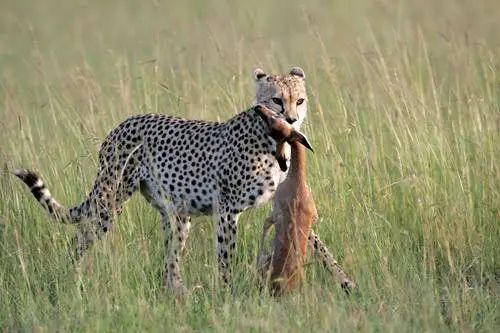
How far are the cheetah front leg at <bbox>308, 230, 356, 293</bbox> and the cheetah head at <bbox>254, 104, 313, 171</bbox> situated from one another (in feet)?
1.42

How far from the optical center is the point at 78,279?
5.89m

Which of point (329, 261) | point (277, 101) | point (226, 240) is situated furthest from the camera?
point (277, 101)

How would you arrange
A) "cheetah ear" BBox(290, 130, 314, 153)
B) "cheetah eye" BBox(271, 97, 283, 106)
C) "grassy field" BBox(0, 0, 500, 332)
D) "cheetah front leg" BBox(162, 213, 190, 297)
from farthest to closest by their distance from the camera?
1. "cheetah eye" BBox(271, 97, 283, 106)
2. "cheetah front leg" BBox(162, 213, 190, 297)
3. "cheetah ear" BBox(290, 130, 314, 153)
4. "grassy field" BBox(0, 0, 500, 332)

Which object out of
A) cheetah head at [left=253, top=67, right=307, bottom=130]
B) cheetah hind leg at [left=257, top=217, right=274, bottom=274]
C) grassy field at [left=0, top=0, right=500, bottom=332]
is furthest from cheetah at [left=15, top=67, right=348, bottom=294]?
cheetah hind leg at [left=257, top=217, right=274, bottom=274]

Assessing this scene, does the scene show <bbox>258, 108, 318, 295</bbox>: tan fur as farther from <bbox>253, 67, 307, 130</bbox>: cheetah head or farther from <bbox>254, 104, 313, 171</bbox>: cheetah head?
<bbox>253, 67, 307, 130</bbox>: cheetah head

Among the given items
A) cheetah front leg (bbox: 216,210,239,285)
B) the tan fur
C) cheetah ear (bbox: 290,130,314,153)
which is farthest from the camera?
cheetah front leg (bbox: 216,210,239,285)

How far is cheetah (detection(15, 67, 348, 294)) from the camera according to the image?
21.1 ft

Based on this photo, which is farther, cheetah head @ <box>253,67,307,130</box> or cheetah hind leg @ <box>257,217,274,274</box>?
cheetah head @ <box>253,67,307,130</box>

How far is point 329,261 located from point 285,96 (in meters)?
0.97

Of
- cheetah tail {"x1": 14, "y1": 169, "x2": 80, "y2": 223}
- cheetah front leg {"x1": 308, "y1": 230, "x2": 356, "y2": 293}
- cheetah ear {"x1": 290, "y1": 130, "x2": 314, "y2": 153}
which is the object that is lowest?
cheetah front leg {"x1": 308, "y1": 230, "x2": 356, "y2": 293}

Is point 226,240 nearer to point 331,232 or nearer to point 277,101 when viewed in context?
point 331,232

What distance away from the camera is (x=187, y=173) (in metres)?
6.77

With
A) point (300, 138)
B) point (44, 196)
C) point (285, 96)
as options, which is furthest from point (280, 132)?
point (44, 196)

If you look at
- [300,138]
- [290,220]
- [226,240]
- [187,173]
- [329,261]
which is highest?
[300,138]
